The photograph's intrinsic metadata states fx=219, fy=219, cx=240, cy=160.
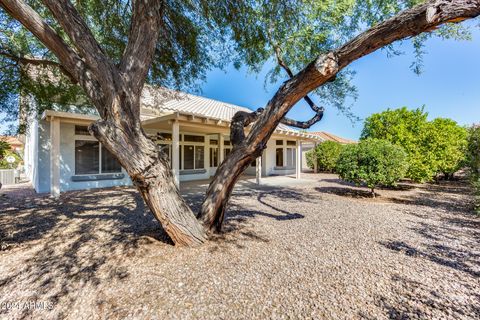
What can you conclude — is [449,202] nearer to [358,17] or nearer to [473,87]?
[473,87]

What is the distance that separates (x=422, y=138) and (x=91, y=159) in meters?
15.0

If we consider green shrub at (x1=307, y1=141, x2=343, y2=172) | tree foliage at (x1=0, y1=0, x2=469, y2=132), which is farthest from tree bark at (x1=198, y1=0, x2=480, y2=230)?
green shrub at (x1=307, y1=141, x2=343, y2=172)

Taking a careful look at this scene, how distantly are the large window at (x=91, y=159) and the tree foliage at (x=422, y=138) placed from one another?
41.7 ft

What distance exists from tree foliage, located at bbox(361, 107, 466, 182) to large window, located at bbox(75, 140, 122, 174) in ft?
41.7

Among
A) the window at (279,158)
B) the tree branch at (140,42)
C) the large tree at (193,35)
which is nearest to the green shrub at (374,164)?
the large tree at (193,35)

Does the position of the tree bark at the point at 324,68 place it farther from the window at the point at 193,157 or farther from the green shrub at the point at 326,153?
the green shrub at the point at 326,153

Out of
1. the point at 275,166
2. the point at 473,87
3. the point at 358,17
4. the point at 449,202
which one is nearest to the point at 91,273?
the point at 358,17

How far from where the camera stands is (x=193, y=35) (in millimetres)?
6086

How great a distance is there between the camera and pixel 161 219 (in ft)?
11.6

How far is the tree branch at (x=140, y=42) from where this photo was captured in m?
3.56

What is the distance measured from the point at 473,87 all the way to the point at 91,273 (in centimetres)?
1149

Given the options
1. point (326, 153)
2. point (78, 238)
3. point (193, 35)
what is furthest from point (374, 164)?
point (326, 153)

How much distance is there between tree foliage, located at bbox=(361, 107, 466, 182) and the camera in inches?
387

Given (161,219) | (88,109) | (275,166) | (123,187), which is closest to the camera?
(161,219)
